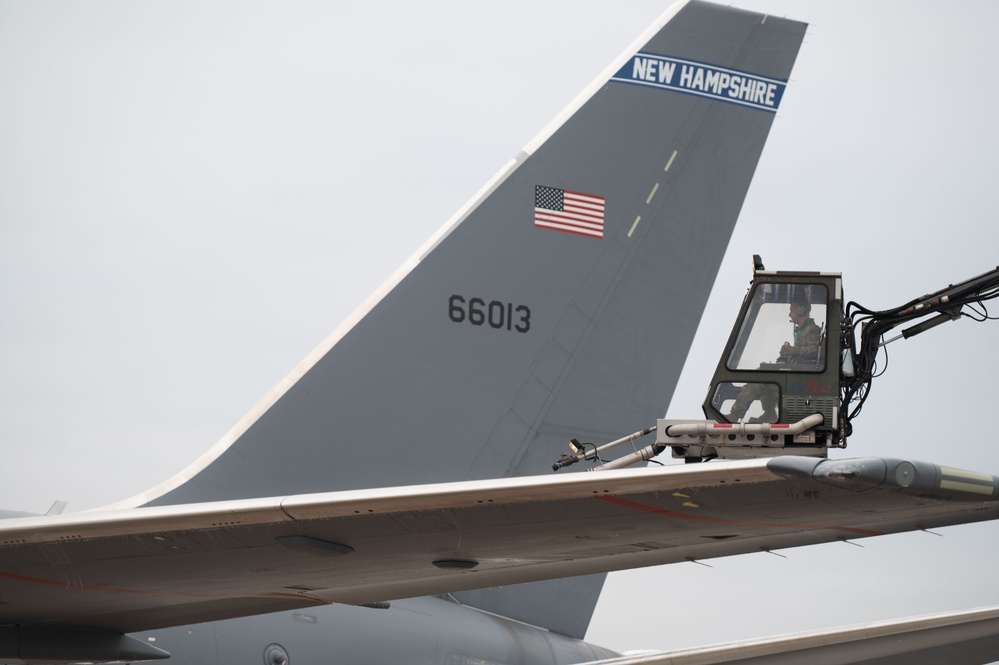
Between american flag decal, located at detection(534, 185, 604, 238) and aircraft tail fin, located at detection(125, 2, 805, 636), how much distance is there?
1 centimetres

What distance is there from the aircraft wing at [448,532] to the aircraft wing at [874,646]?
203 cm

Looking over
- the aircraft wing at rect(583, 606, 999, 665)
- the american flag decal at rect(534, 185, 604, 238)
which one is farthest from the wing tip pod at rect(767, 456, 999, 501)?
the american flag decal at rect(534, 185, 604, 238)

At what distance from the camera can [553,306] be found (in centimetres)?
1027

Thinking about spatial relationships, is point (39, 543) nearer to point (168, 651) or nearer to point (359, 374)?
point (168, 651)

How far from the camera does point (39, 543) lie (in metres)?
5.58

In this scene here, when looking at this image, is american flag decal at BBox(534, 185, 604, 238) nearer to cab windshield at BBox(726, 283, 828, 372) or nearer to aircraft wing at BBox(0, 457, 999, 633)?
cab windshield at BBox(726, 283, 828, 372)

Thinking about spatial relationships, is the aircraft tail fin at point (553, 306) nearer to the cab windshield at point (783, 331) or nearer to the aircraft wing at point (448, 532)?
the cab windshield at point (783, 331)

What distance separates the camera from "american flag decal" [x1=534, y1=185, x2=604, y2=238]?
34.3 ft

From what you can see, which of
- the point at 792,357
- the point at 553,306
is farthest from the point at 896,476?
the point at 553,306

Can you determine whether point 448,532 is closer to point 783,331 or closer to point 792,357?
point 792,357

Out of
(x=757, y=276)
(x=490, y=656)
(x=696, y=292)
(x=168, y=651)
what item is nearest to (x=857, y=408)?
(x=757, y=276)

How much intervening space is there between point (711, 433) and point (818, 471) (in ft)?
15.6

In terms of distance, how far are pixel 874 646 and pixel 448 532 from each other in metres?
4.26

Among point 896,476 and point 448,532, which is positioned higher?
point 896,476
